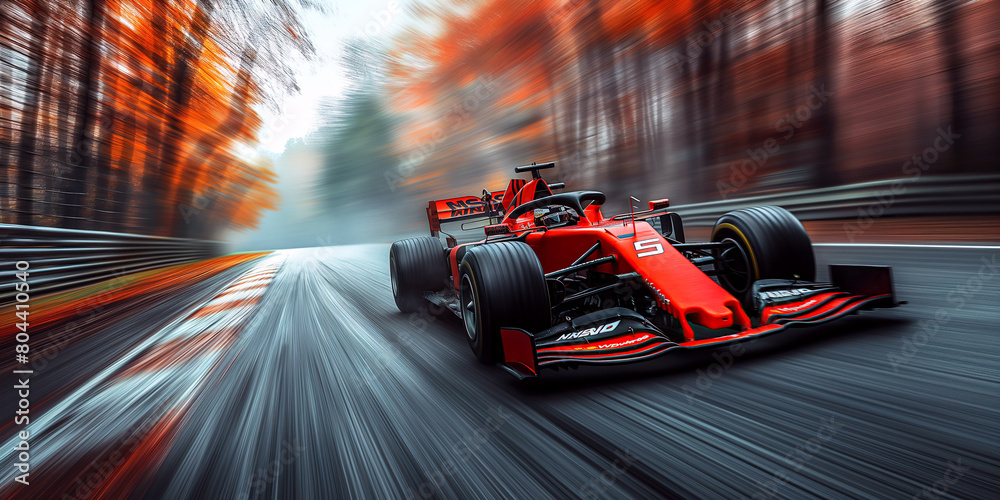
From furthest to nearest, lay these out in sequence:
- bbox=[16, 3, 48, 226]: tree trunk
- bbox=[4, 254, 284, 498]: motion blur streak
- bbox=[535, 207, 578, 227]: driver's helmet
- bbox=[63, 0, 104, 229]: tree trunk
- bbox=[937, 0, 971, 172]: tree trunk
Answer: bbox=[63, 0, 104, 229]: tree trunk, bbox=[16, 3, 48, 226]: tree trunk, bbox=[937, 0, 971, 172]: tree trunk, bbox=[535, 207, 578, 227]: driver's helmet, bbox=[4, 254, 284, 498]: motion blur streak

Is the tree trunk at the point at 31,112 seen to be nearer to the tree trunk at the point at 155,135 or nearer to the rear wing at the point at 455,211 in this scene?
the tree trunk at the point at 155,135

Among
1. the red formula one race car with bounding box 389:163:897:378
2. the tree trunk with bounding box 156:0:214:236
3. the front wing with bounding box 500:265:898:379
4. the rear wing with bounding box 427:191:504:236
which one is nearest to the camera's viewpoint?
the front wing with bounding box 500:265:898:379

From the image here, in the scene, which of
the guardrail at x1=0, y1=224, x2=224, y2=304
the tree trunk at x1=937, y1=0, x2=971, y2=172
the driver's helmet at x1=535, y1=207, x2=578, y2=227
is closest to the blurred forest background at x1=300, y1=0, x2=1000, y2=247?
the tree trunk at x1=937, y1=0, x2=971, y2=172

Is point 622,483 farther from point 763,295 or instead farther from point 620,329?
point 763,295

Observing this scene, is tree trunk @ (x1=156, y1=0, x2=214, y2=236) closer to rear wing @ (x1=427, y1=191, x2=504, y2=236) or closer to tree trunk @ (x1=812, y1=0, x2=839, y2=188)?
rear wing @ (x1=427, y1=191, x2=504, y2=236)

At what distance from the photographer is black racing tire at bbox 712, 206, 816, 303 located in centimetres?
349

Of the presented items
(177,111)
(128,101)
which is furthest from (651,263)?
(177,111)

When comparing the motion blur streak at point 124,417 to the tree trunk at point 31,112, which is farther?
the tree trunk at point 31,112

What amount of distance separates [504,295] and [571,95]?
1671 centimetres

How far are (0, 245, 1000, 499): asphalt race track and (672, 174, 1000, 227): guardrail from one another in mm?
2443

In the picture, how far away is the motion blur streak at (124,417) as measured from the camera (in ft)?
7.50

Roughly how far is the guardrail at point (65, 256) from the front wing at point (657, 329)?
6.82m

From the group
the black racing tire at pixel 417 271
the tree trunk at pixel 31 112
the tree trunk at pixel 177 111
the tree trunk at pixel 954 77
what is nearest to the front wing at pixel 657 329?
the black racing tire at pixel 417 271

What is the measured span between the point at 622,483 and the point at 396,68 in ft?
113
